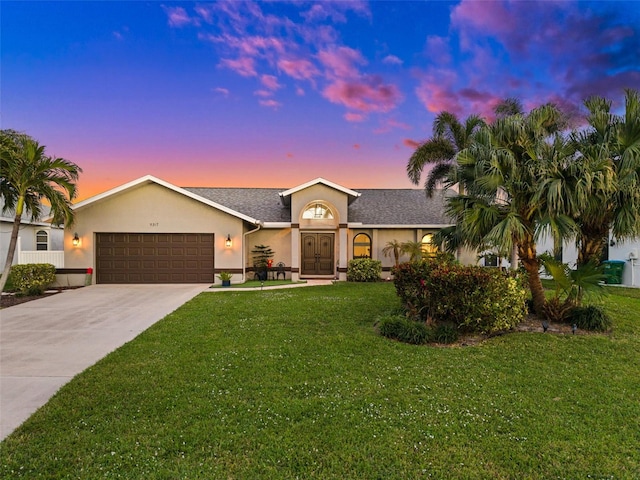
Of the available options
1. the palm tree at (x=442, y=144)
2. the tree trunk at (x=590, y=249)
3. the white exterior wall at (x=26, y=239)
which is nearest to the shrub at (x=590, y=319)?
the tree trunk at (x=590, y=249)

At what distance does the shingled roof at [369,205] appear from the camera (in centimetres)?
1703

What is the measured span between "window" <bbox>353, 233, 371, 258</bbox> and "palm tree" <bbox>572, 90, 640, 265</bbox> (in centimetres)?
1011

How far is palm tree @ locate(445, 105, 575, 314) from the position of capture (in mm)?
6878

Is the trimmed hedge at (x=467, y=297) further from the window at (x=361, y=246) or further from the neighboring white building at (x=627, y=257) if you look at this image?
the window at (x=361, y=246)

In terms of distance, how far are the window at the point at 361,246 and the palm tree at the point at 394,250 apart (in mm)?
894

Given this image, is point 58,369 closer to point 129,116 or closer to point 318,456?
point 318,456

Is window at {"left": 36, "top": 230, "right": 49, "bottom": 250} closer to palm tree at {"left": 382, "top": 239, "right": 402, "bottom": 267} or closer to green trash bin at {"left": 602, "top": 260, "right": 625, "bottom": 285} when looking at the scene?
palm tree at {"left": 382, "top": 239, "right": 402, "bottom": 267}

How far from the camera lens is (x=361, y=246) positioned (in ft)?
55.8

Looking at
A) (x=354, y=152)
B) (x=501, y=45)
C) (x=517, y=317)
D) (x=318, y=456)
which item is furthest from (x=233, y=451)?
(x=354, y=152)

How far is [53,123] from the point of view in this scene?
532 inches

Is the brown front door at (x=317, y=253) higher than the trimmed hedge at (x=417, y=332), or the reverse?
the brown front door at (x=317, y=253)

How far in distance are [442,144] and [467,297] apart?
1050cm

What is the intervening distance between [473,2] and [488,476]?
1229 cm

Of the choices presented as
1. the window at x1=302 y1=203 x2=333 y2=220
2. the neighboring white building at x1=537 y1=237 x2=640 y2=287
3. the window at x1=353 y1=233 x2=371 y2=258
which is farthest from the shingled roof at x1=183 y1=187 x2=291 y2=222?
the neighboring white building at x1=537 y1=237 x2=640 y2=287
